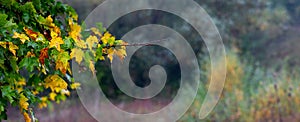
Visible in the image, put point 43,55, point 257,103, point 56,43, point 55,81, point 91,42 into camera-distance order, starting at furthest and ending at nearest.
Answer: point 257,103 < point 55,81 < point 91,42 < point 43,55 < point 56,43

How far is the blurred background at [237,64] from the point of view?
5234 millimetres

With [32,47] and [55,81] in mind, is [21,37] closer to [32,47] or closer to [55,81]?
[32,47]

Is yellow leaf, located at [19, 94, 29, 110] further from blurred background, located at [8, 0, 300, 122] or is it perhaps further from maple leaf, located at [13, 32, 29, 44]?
blurred background, located at [8, 0, 300, 122]

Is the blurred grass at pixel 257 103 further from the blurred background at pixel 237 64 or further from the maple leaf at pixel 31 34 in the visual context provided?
the maple leaf at pixel 31 34

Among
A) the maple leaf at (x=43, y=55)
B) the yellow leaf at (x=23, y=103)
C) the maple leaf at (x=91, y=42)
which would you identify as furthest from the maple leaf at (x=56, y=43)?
the yellow leaf at (x=23, y=103)

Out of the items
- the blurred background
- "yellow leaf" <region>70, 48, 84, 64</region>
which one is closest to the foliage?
"yellow leaf" <region>70, 48, 84, 64</region>

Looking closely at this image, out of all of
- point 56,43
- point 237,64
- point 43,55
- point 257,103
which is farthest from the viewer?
point 237,64

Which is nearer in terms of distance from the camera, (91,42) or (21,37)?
Result: (21,37)

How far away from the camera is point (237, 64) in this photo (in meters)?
6.14

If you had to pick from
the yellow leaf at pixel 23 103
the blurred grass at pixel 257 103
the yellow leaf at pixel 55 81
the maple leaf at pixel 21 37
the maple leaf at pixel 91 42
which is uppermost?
the blurred grass at pixel 257 103

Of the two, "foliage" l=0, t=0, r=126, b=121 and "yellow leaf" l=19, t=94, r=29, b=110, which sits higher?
"foliage" l=0, t=0, r=126, b=121

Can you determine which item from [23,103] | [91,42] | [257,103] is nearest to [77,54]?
[91,42]

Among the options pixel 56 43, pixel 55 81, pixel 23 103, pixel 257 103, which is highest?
A: pixel 257 103

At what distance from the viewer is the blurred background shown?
523 cm
